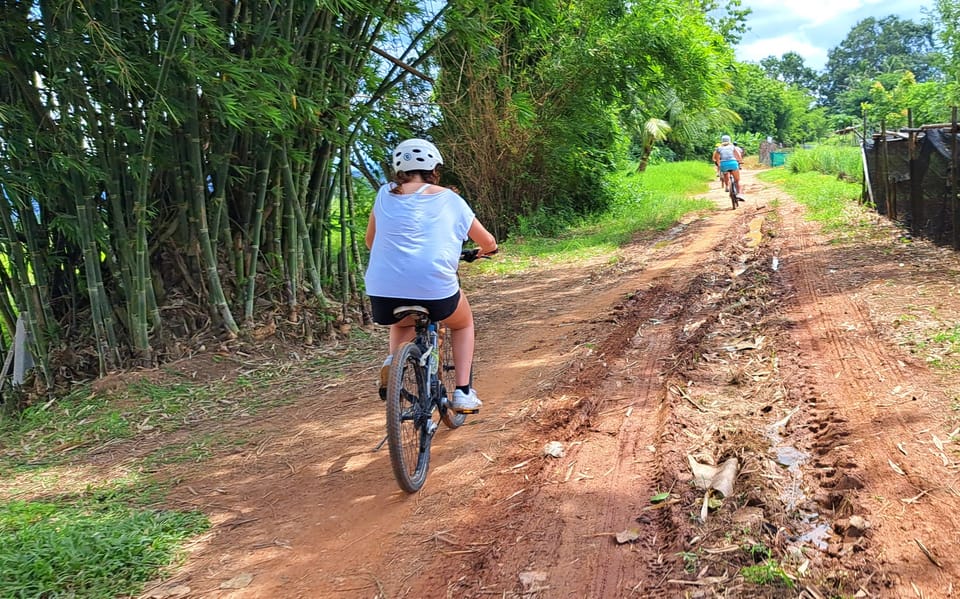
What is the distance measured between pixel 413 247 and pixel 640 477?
1454mm

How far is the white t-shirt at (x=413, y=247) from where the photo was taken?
10.2 ft

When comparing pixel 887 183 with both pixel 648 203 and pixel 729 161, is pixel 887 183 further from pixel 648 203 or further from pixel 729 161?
pixel 648 203

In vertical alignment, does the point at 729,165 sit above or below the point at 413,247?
above

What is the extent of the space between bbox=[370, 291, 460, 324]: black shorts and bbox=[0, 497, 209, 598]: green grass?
124cm

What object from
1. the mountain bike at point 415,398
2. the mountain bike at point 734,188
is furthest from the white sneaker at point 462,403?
the mountain bike at point 734,188

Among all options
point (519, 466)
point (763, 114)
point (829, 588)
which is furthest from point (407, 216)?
point (763, 114)

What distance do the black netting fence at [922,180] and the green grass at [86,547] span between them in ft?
25.4

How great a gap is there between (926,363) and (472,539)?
9.53ft

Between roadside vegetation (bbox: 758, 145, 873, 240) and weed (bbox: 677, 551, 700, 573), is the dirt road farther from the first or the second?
roadside vegetation (bbox: 758, 145, 873, 240)

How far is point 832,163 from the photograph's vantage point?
20.3 meters

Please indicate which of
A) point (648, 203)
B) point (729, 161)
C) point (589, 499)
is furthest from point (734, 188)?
point (589, 499)

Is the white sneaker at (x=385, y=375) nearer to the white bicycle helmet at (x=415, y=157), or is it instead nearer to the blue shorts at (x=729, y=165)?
the white bicycle helmet at (x=415, y=157)

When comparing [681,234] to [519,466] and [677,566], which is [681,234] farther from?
[677,566]

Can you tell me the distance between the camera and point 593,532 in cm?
262
